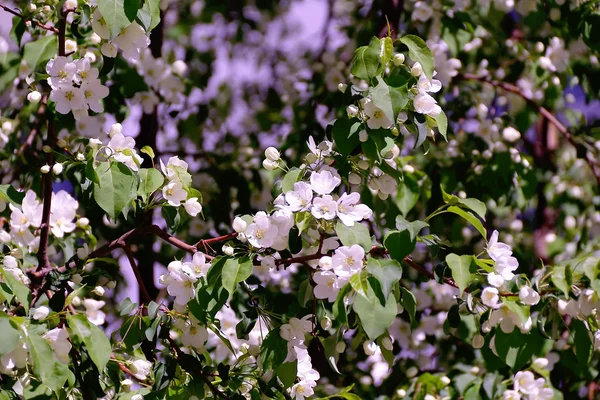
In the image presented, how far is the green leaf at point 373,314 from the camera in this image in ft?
5.19

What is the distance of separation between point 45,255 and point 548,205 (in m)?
2.46

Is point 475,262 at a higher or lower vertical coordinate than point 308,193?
lower

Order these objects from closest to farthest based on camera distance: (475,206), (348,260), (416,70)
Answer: (348,260) → (475,206) → (416,70)

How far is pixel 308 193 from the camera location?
173cm

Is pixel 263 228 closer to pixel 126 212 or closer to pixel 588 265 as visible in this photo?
pixel 126 212

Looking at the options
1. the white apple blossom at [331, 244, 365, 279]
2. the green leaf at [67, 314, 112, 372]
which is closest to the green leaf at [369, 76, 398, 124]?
the white apple blossom at [331, 244, 365, 279]

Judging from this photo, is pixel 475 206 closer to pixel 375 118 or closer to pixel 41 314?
pixel 375 118

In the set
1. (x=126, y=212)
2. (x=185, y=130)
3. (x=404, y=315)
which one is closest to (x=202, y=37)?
(x=185, y=130)

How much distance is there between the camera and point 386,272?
1.62m

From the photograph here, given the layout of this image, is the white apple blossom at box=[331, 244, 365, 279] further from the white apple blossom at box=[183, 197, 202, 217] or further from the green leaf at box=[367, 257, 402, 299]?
the white apple blossom at box=[183, 197, 202, 217]

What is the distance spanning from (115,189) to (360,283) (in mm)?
557

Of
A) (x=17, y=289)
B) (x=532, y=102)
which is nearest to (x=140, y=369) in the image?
(x=17, y=289)

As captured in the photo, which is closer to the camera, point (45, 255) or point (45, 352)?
point (45, 352)

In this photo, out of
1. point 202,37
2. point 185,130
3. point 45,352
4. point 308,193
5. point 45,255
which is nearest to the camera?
point 45,352
